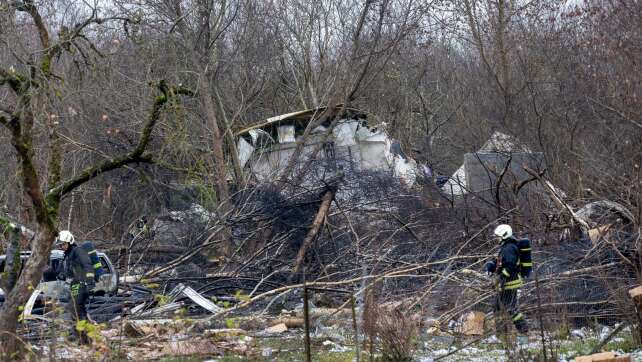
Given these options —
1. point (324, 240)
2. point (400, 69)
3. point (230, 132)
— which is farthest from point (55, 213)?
point (400, 69)

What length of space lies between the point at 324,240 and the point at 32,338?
6796 millimetres

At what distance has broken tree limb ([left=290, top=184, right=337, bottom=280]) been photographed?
15.0 meters

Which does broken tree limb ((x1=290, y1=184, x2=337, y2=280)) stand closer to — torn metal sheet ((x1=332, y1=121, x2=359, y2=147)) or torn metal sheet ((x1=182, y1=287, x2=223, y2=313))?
torn metal sheet ((x1=182, y1=287, x2=223, y2=313))

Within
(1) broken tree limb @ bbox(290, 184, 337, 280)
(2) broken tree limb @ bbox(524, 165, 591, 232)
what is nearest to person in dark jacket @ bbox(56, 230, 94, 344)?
(1) broken tree limb @ bbox(290, 184, 337, 280)

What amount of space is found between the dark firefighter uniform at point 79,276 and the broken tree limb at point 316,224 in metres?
4.13

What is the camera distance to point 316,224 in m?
15.6

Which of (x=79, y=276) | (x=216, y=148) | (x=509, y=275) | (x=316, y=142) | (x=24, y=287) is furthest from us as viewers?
(x=316, y=142)

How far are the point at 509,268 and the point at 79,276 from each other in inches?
226

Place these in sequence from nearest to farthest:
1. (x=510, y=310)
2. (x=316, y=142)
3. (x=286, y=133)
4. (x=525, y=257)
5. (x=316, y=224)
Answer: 1. (x=510, y=310)
2. (x=525, y=257)
3. (x=316, y=224)
4. (x=316, y=142)
5. (x=286, y=133)

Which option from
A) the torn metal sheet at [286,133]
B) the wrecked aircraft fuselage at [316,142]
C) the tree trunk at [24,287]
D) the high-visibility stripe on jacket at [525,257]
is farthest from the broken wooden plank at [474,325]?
the torn metal sheet at [286,133]

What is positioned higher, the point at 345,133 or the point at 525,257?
the point at 345,133

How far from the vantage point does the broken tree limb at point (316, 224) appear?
15.0 metres

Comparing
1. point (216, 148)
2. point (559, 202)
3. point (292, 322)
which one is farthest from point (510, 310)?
point (216, 148)

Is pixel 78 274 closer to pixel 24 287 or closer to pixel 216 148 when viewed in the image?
pixel 24 287
